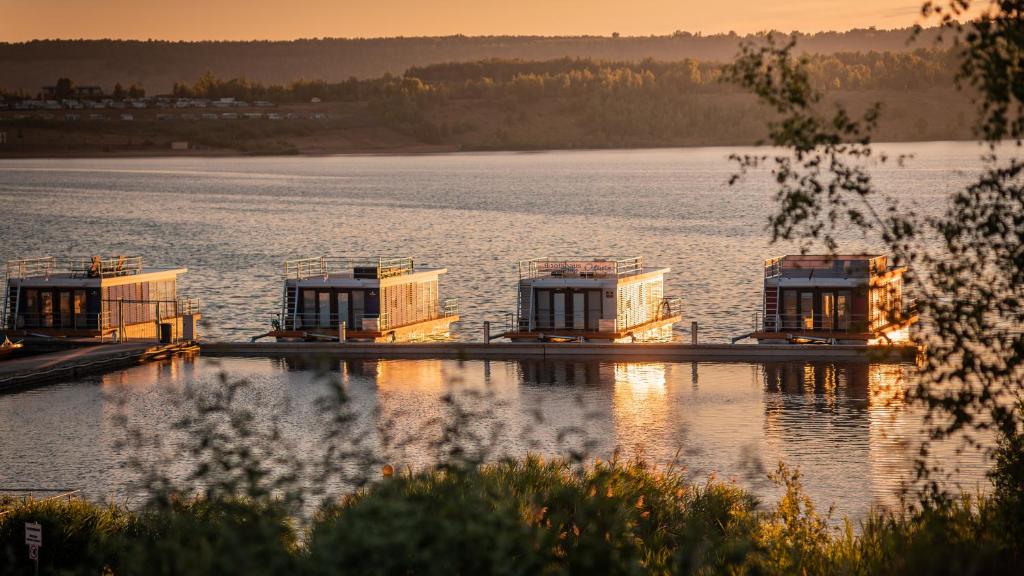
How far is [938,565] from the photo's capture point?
46.0ft

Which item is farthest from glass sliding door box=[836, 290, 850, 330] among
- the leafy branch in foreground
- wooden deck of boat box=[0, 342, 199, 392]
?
the leafy branch in foreground

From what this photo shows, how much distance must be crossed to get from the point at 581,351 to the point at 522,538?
38797 millimetres

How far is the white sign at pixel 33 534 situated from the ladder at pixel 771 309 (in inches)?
1442

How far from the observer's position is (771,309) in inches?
2090

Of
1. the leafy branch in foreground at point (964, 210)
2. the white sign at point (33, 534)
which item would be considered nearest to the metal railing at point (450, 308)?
the white sign at point (33, 534)

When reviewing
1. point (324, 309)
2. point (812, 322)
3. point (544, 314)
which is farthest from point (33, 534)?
point (812, 322)

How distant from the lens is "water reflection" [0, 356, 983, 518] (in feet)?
112

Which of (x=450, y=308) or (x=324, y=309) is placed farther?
(x=450, y=308)

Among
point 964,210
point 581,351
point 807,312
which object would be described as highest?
point 964,210

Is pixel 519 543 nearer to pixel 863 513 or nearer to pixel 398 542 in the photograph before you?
pixel 398 542

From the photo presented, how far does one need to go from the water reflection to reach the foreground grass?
10.5 m

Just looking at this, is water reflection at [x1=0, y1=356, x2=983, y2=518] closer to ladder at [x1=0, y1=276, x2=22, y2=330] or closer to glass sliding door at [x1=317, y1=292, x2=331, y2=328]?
glass sliding door at [x1=317, y1=292, x2=331, y2=328]

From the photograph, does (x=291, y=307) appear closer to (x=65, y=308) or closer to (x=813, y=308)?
(x=65, y=308)

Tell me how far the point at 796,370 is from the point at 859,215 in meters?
34.2
